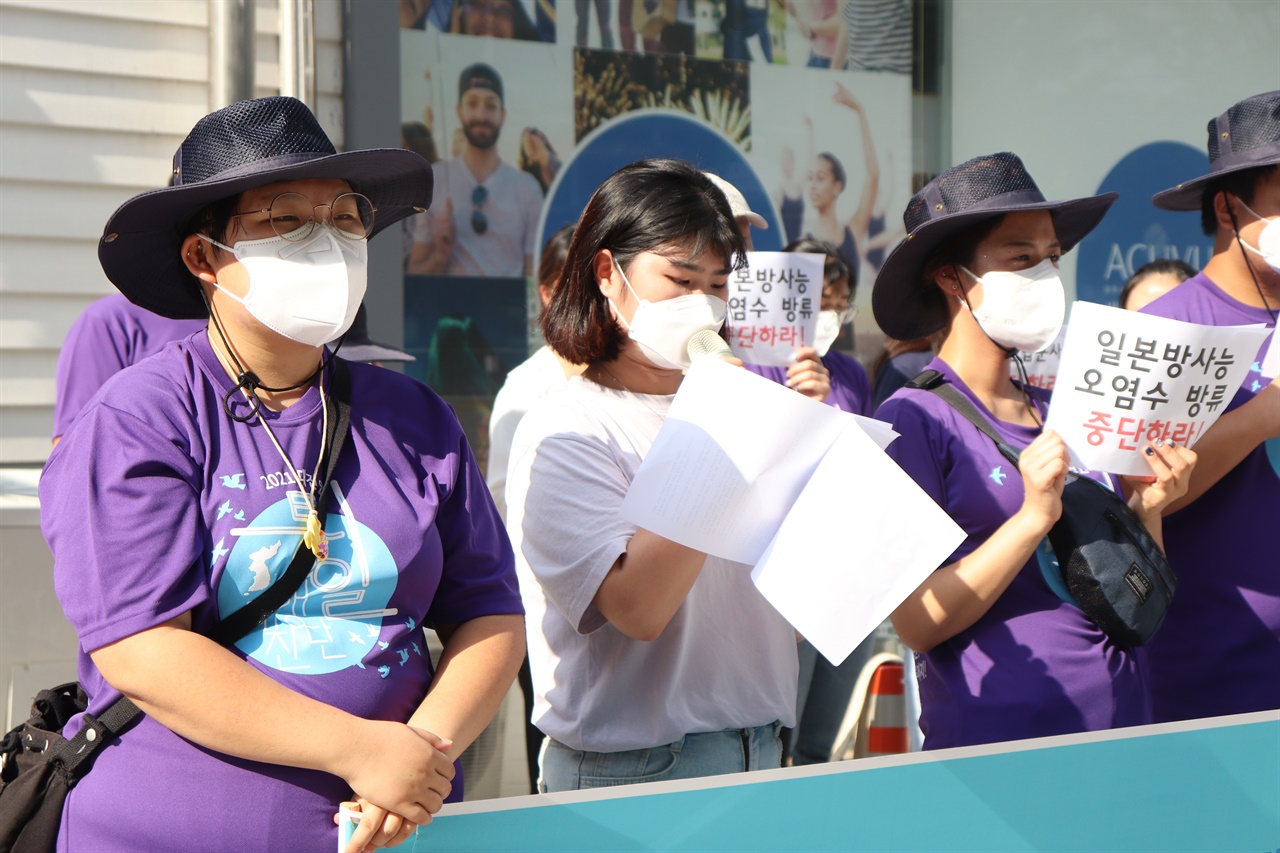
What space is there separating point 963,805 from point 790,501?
0.52 metres

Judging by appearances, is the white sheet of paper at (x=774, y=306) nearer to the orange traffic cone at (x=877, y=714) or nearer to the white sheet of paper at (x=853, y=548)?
the orange traffic cone at (x=877, y=714)

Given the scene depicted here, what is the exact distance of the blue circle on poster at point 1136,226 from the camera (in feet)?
22.6

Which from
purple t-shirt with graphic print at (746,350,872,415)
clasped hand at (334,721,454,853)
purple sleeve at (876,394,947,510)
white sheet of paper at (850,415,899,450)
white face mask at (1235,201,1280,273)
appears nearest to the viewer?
clasped hand at (334,721,454,853)

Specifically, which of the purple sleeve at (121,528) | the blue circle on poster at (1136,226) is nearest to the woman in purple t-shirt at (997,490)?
the purple sleeve at (121,528)

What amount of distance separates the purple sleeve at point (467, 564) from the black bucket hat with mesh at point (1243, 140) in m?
1.80

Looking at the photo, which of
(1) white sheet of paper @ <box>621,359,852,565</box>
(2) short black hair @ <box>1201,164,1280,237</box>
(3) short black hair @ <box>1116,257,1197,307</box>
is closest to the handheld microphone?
→ (1) white sheet of paper @ <box>621,359,852,565</box>

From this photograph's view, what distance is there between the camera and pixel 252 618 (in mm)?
1730

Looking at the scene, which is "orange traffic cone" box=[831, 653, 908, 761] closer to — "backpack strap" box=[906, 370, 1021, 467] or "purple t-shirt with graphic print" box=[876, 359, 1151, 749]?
"purple t-shirt with graphic print" box=[876, 359, 1151, 749]

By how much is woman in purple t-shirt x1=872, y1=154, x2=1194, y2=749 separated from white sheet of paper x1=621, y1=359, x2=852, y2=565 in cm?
45

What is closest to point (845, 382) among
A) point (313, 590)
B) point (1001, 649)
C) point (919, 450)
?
point (919, 450)

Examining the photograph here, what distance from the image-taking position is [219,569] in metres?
1.72

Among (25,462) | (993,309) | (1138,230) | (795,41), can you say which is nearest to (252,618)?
(993,309)

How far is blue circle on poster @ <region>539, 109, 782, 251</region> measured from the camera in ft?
18.1

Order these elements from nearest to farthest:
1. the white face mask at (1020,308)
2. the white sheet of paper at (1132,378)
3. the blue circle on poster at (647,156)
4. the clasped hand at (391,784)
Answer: the clasped hand at (391,784) < the white sheet of paper at (1132,378) < the white face mask at (1020,308) < the blue circle on poster at (647,156)
